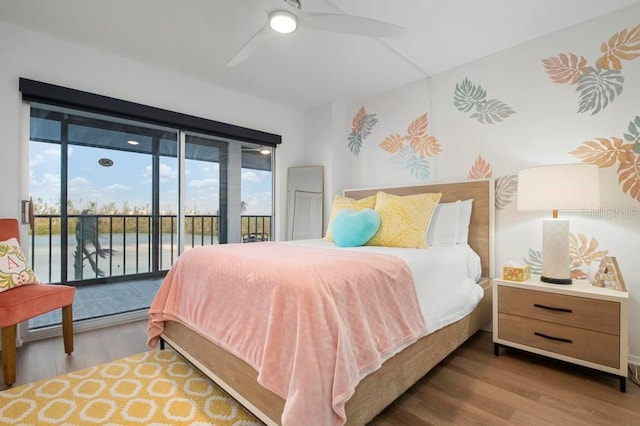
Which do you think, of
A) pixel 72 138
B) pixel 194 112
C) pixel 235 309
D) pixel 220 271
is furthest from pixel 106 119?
pixel 235 309

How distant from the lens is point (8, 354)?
1.72 metres

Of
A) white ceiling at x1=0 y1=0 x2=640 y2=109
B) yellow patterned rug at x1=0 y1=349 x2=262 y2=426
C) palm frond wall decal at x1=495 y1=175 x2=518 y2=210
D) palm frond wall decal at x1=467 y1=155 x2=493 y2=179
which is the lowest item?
yellow patterned rug at x1=0 y1=349 x2=262 y2=426

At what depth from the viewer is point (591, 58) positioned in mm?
2164

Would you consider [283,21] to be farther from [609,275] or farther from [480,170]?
[609,275]

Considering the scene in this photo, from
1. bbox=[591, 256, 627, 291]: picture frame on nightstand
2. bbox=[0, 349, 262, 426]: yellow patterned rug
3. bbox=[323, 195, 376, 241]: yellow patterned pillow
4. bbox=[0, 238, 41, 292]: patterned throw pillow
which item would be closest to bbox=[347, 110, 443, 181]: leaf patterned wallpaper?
bbox=[323, 195, 376, 241]: yellow patterned pillow

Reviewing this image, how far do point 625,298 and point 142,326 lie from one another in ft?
11.7

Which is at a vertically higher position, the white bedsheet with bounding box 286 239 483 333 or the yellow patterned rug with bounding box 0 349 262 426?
the white bedsheet with bounding box 286 239 483 333

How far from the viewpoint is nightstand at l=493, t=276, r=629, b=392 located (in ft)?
5.58

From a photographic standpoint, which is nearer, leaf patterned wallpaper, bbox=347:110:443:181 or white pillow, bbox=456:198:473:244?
white pillow, bbox=456:198:473:244

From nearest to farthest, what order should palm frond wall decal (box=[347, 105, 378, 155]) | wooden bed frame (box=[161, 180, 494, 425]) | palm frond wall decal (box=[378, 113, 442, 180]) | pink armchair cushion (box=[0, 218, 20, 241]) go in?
1. wooden bed frame (box=[161, 180, 494, 425])
2. pink armchair cushion (box=[0, 218, 20, 241])
3. palm frond wall decal (box=[378, 113, 442, 180])
4. palm frond wall decal (box=[347, 105, 378, 155])

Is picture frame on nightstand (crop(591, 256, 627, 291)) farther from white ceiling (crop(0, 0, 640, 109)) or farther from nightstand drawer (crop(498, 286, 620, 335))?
white ceiling (crop(0, 0, 640, 109))

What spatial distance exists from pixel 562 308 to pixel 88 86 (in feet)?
13.2

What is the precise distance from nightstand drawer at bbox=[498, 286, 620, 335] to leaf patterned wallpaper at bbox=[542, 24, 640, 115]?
1.37 metres

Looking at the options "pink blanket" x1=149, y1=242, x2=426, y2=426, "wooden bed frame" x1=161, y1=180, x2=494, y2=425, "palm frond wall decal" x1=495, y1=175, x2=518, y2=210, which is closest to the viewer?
"pink blanket" x1=149, y1=242, x2=426, y2=426
